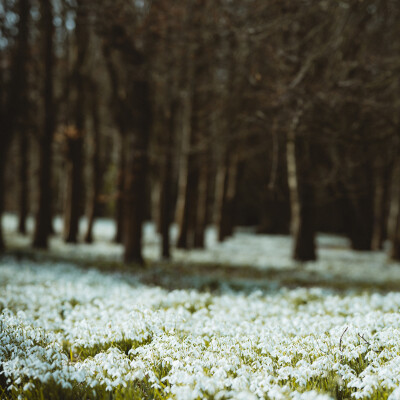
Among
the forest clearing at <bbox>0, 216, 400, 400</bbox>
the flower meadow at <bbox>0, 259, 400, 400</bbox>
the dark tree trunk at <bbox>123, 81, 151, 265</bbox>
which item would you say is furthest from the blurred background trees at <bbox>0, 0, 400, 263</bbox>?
the flower meadow at <bbox>0, 259, 400, 400</bbox>

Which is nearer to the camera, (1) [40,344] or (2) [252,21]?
(1) [40,344]

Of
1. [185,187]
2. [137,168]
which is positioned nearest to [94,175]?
[185,187]

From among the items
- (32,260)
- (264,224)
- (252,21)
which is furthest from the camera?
(264,224)

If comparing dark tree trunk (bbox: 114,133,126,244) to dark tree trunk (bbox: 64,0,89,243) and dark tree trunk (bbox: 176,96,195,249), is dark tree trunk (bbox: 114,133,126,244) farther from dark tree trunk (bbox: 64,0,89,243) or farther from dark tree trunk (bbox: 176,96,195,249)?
dark tree trunk (bbox: 176,96,195,249)

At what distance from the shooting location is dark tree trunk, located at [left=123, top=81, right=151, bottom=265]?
12914 mm

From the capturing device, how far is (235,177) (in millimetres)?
24734

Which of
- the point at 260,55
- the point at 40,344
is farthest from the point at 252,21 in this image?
the point at 40,344

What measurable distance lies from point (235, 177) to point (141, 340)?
2032 centimetres

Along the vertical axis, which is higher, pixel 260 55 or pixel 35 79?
pixel 35 79

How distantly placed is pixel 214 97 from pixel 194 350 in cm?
1391

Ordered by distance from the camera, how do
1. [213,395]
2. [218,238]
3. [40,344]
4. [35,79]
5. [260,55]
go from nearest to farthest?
1. [213,395]
2. [40,344]
3. [260,55]
4. [35,79]
5. [218,238]

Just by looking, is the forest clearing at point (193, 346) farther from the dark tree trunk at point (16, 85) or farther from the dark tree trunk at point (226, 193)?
the dark tree trunk at point (226, 193)

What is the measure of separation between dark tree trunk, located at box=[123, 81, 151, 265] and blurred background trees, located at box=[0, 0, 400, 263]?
0.12ft

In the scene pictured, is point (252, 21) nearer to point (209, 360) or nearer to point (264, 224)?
point (209, 360)
